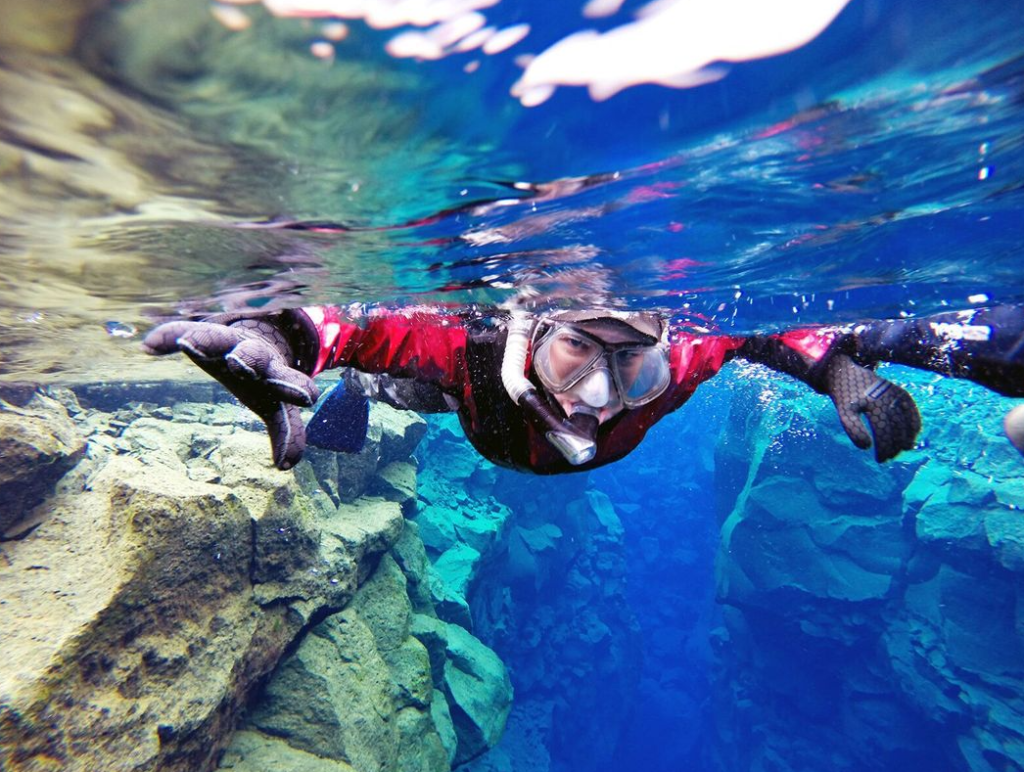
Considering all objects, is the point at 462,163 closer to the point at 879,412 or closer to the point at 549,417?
the point at 549,417

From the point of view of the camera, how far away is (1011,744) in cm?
1645

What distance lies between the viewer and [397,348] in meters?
4.17

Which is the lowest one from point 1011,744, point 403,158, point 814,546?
point 1011,744

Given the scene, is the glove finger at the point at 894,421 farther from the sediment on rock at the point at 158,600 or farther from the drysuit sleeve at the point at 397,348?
the sediment on rock at the point at 158,600

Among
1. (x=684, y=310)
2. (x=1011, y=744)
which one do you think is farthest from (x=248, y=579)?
(x=1011, y=744)

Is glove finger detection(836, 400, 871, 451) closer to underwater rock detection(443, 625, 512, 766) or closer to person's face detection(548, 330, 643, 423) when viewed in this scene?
person's face detection(548, 330, 643, 423)

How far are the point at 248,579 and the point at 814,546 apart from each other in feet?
77.3

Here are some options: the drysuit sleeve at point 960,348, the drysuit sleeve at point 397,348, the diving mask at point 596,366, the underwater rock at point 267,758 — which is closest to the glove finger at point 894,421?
the drysuit sleeve at point 960,348

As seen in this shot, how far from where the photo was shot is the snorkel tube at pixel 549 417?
11.2 ft

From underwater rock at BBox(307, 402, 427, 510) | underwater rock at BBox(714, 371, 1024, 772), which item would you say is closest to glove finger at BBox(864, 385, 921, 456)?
underwater rock at BBox(307, 402, 427, 510)

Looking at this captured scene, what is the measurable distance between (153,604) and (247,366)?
590 cm

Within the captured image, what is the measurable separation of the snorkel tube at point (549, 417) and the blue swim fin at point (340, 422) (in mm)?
2461

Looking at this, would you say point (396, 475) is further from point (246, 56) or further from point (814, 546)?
point (814, 546)

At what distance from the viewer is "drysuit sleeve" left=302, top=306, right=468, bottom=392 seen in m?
3.67
